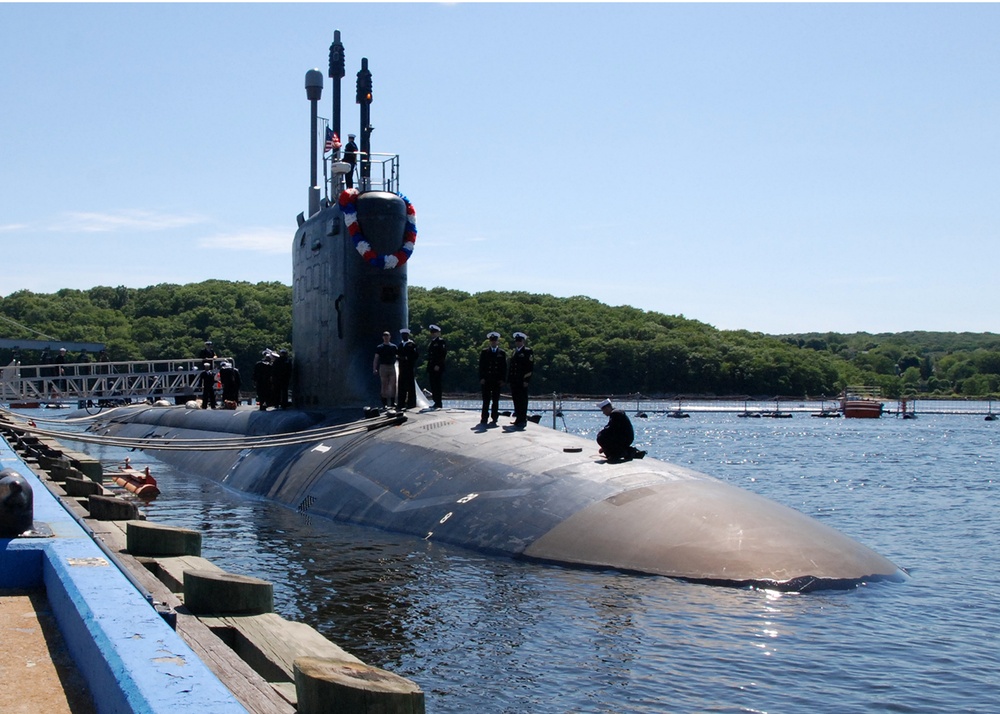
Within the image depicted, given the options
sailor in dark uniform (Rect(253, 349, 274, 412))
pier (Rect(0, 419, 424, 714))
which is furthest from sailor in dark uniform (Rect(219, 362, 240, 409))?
pier (Rect(0, 419, 424, 714))

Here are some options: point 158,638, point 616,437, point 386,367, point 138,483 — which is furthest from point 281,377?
point 158,638

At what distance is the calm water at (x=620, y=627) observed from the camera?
25.7 ft

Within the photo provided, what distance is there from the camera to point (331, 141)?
2219 cm

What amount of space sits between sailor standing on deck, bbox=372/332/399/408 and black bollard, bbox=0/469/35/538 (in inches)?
475

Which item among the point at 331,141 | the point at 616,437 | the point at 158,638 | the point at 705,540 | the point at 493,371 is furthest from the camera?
the point at 331,141

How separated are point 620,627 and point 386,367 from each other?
9798 mm

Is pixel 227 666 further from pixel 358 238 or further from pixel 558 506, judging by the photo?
pixel 358 238

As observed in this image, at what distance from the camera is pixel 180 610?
5.39 m

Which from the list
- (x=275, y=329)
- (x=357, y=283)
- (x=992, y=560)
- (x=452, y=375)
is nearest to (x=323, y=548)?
(x=357, y=283)

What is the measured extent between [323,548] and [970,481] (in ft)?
84.8

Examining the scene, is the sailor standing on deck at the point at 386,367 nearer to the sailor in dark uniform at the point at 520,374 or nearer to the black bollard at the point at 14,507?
the sailor in dark uniform at the point at 520,374

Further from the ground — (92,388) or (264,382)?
(264,382)

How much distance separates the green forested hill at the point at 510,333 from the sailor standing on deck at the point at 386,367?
64.6m

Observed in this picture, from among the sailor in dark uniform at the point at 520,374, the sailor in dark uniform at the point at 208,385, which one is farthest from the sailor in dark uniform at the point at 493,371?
the sailor in dark uniform at the point at 208,385
